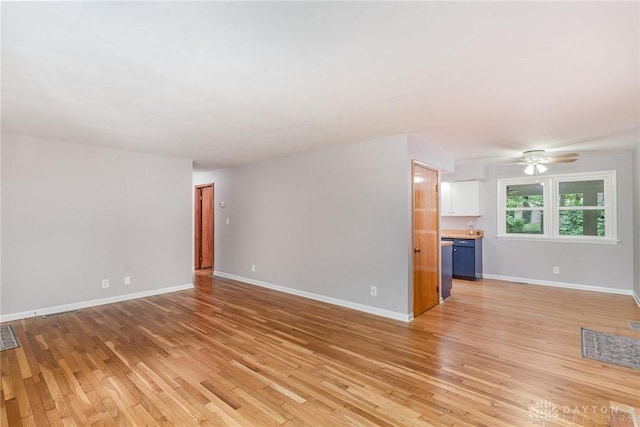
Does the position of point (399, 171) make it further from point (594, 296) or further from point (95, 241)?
point (95, 241)

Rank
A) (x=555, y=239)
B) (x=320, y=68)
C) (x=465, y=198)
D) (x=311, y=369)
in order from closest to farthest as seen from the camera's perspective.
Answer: (x=320, y=68) → (x=311, y=369) → (x=555, y=239) → (x=465, y=198)

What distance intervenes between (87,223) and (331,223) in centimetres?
354

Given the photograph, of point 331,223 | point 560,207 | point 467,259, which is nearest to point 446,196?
point 467,259

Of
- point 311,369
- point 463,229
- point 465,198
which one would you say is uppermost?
point 465,198

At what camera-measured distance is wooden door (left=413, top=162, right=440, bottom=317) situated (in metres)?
4.00

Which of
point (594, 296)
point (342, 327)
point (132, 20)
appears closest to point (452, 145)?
point (342, 327)

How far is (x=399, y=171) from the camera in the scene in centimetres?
383

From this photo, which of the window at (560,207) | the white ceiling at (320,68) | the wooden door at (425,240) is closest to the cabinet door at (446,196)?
A: the window at (560,207)

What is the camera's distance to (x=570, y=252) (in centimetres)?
554

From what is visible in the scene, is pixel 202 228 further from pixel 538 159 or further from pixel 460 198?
pixel 538 159

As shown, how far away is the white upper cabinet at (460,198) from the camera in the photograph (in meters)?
6.46

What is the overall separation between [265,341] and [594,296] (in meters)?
5.35

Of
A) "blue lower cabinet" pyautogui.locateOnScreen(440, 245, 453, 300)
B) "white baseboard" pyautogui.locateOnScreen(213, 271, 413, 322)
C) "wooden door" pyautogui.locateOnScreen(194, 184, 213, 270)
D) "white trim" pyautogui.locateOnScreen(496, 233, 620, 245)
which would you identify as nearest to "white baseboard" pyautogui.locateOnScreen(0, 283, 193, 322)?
"white baseboard" pyautogui.locateOnScreen(213, 271, 413, 322)

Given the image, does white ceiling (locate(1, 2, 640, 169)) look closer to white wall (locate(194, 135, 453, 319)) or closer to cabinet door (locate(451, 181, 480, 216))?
white wall (locate(194, 135, 453, 319))
